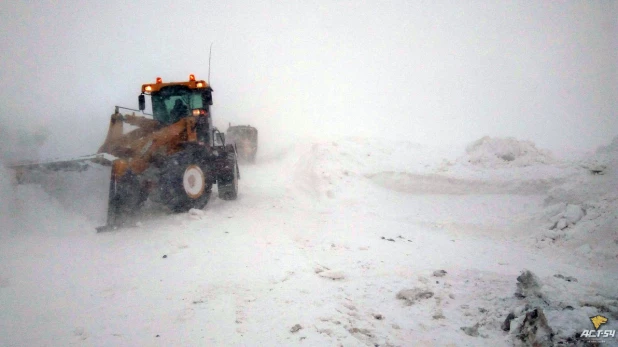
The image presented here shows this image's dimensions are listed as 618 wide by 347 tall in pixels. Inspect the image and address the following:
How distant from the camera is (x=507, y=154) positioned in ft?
28.2

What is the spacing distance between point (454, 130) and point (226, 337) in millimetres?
30963

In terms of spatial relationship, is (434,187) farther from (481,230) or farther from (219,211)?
(219,211)

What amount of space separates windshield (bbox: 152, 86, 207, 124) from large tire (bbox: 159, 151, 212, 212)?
1.67 meters

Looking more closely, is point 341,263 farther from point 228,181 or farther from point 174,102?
point 174,102

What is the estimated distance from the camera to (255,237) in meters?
5.63

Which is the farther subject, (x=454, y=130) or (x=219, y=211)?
(x=454, y=130)

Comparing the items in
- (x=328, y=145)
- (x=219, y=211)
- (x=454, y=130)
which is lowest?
(x=219, y=211)

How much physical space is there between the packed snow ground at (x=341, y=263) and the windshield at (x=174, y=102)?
2.72 meters

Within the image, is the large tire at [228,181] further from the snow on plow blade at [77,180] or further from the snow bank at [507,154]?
the snow bank at [507,154]

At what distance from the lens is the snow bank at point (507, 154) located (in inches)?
315

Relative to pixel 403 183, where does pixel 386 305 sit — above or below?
below

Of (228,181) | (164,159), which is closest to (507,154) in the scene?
(228,181)

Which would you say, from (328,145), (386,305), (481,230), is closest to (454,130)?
(328,145)

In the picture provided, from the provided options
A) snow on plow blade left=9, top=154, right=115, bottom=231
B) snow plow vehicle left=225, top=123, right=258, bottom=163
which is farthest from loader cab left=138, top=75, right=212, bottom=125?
snow plow vehicle left=225, top=123, right=258, bottom=163
